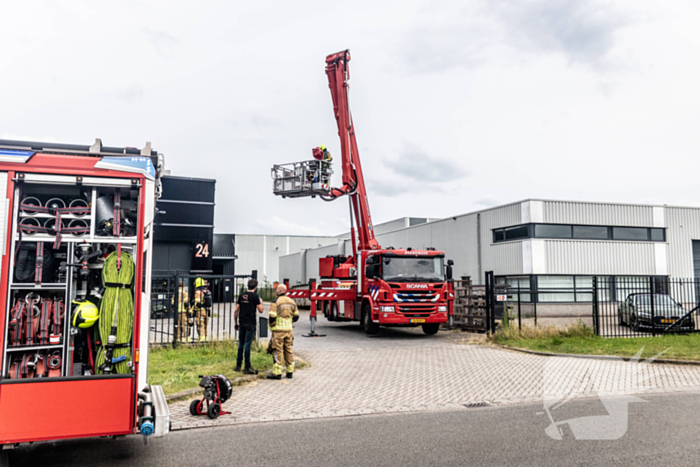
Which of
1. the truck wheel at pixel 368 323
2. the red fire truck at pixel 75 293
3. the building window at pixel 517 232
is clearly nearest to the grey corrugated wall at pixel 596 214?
the building window at pixel 517 232

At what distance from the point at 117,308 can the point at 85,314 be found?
0.94ft

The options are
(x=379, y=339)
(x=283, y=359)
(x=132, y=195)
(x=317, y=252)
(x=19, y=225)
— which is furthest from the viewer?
(x=317, y=252)

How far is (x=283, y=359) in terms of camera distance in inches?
397

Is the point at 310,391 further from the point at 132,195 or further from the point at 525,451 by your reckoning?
the point at 132,195

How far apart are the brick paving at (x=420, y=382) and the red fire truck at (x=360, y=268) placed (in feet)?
6.88

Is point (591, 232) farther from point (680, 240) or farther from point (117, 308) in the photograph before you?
point (117, 308)

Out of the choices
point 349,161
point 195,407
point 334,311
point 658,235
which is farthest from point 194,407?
point 658,235

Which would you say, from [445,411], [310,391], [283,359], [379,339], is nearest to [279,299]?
[283,359]

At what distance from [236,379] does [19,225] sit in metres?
5.24

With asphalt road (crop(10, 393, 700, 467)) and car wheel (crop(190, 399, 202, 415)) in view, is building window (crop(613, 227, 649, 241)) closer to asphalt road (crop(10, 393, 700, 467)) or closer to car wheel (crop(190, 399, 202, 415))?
asphalt road (crop(10, 393, 700, 467))

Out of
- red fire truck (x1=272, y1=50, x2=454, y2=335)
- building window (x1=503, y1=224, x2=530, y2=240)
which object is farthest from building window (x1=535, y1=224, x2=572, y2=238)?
red fire truck (x1=272, y1=50, x2=454, y2=335)

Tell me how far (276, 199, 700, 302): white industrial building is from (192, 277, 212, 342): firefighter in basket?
1646cm

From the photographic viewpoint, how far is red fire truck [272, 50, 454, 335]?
1619 cm

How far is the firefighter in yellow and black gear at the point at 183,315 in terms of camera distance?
44.2 ft
